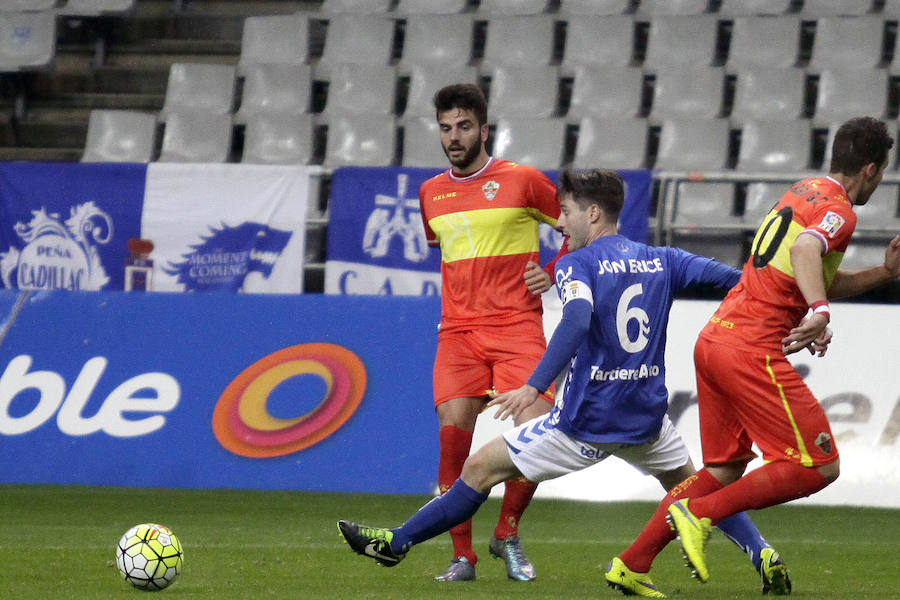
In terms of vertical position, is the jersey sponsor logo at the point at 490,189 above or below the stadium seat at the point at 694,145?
below

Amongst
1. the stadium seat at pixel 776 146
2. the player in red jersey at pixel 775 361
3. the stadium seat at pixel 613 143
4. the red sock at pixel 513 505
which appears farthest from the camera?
the stadium seat at pixel 613 143

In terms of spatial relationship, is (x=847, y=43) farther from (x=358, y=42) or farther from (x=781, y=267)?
(x=781, y=267)

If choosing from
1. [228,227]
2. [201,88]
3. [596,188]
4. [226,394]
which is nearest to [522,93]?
[201,88]

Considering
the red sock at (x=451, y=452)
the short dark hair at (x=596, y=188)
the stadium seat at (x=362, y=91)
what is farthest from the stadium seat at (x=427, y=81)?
the short dark hair at (x=596, y=188)

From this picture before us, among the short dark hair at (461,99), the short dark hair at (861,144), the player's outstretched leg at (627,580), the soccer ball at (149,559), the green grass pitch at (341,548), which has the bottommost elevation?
the green grass pitch at (341,548)

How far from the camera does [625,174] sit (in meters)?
10.4

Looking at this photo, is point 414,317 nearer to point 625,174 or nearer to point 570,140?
point 625,174

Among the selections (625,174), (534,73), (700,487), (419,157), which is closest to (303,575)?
(700,487)

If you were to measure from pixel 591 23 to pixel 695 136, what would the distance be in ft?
6.06

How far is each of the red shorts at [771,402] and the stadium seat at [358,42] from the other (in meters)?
9.37

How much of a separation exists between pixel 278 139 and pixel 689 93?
12.5 feet

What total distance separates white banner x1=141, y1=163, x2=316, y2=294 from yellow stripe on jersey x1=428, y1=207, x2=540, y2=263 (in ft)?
15.2

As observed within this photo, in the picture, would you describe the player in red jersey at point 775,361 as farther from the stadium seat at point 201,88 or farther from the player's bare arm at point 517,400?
the stadium seat at point 201,88

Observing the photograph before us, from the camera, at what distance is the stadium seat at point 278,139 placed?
1339 centimetres
